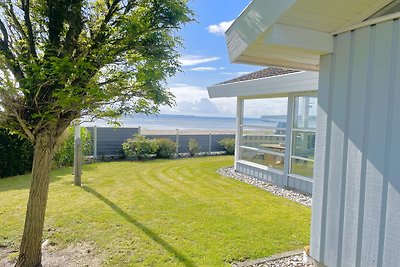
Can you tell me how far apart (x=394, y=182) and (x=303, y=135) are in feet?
20.0

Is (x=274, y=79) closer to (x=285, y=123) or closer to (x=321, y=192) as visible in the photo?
(x=285, y=123)

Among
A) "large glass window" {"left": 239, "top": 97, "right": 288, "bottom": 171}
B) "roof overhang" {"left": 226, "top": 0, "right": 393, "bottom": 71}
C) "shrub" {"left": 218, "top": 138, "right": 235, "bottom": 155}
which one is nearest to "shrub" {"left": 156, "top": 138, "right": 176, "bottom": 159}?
"shrub" {"left": 218, "top": 138, "right": 235, "bottom": 155}

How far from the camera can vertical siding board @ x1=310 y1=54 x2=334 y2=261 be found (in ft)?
10.0

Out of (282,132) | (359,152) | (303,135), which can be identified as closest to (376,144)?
(359,152)

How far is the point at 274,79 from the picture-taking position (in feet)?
28.0

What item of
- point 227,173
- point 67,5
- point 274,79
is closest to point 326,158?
point 67,5

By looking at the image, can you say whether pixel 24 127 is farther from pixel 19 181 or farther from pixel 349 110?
pixel 19 181

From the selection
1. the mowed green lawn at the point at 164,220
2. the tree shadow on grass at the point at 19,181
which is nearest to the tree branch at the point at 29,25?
the mowed green lawn at the point at 164,220

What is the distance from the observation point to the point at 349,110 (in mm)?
2816

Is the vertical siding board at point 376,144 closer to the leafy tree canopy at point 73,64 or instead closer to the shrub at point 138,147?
the leafy tree canopy at point 73,64

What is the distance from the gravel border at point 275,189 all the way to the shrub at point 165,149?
15.3 feet

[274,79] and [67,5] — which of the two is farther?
[274,79]

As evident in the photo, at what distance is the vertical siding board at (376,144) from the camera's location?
8.27ft

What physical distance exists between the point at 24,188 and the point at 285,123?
Result: 803 centimetres
